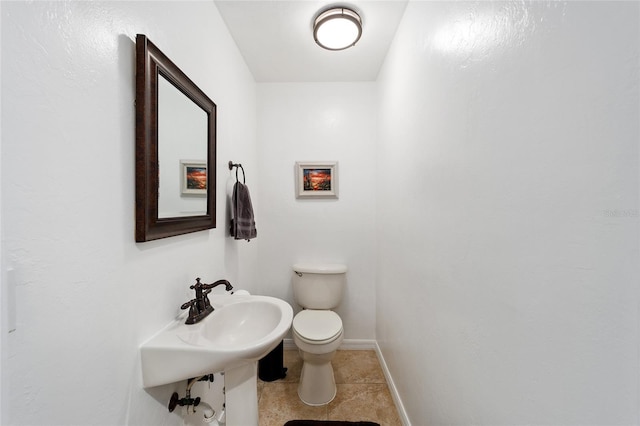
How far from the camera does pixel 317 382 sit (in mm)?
1574

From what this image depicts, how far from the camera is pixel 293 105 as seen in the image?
2.11 m

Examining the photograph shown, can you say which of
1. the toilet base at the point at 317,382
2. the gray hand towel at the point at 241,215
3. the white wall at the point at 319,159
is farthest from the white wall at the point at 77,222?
the white wall at the point at 319,159

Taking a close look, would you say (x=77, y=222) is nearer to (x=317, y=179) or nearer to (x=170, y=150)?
(x=170, y=150)

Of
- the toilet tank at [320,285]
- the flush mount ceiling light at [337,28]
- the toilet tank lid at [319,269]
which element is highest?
the flush mount ceiling light at [337,28]

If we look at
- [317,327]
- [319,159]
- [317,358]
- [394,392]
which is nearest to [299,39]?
[319,159]

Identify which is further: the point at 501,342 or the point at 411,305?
the point at 411,305

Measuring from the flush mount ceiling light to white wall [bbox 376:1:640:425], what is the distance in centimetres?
42

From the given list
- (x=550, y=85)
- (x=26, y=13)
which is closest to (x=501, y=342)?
(x=550, y=85)

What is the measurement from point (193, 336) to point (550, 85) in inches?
48.6

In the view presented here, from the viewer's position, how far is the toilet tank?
1.98 metres

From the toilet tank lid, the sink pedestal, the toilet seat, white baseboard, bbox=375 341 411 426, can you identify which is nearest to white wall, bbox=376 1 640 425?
white baseboard, bbox=375 341 411 426

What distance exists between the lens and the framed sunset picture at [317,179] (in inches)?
82.4

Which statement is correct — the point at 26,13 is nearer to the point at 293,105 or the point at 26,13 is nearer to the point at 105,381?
the point at 105,381

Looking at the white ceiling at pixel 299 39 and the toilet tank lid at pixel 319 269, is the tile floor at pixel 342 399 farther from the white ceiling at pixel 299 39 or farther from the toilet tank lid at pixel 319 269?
the white ceiling at pixel 299 39
